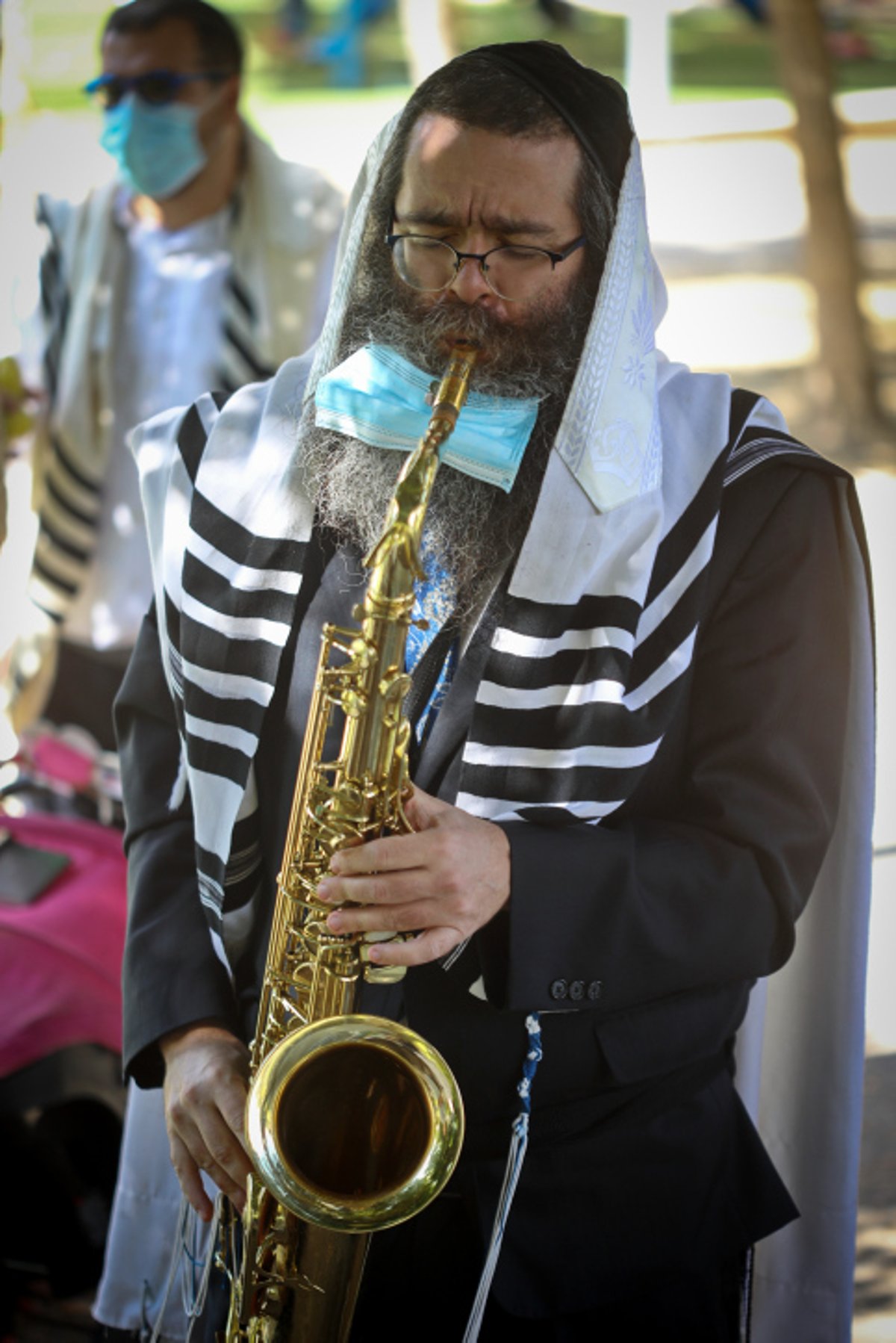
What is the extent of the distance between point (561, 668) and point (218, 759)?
52cm

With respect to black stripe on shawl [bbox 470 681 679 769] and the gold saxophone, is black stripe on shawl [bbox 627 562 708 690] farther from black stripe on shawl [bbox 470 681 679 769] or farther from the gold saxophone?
the gold saxophone

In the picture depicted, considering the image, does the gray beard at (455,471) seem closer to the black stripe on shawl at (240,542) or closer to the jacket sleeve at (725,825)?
the black stripe on shawl at (240,542)

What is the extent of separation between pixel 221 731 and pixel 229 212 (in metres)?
2.99

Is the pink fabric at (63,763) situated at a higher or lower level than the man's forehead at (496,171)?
lower

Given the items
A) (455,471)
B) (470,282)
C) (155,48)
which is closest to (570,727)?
(455,471)

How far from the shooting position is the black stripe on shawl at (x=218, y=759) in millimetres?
2041

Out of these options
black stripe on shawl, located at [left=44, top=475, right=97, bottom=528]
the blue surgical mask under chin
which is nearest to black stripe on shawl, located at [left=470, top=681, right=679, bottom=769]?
black stripe on shawl, located at [left=44, top=475, right=97, bottom=528]

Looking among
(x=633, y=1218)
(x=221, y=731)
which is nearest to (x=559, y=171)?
(x=221, y=731)

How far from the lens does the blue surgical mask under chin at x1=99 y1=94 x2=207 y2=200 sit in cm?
441

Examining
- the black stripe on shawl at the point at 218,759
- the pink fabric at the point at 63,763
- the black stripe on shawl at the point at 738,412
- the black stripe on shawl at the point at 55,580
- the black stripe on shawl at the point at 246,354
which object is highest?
the black stripe on shawl at the point at 738,412

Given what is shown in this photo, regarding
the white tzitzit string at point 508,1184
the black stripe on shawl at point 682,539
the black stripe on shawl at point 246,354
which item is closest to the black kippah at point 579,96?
the black stripe on shawl at point 682,539

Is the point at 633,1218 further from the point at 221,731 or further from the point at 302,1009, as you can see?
the point at 221,731

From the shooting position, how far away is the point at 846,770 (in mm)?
2182

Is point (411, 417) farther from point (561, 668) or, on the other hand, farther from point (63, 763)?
point (63, 763)
